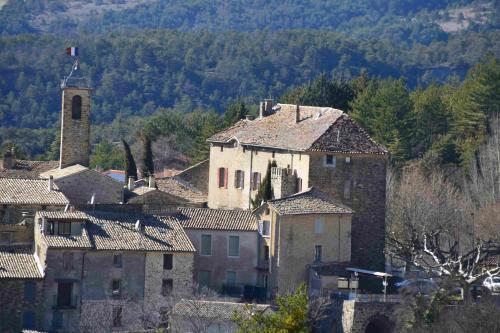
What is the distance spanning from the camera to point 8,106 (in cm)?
15688

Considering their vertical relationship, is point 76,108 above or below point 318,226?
above

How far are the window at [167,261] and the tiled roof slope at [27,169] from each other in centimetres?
1551

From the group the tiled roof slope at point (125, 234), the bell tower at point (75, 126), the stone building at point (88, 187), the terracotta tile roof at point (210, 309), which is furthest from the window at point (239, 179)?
the terracotta tile roof at point (210, 309)

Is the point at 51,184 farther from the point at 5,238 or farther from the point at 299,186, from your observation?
the point at 299,186

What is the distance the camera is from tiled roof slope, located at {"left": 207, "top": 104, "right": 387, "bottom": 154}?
2441 inches

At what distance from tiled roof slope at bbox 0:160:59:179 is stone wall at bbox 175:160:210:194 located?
226 inches

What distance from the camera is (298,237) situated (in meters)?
57.8

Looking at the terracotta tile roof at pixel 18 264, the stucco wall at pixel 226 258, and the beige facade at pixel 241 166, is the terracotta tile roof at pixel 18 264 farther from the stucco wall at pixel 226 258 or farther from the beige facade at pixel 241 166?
the beige facade at pixel 241 166

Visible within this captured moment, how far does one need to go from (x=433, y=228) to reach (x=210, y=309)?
59.6 ft

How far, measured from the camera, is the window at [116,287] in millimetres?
55562

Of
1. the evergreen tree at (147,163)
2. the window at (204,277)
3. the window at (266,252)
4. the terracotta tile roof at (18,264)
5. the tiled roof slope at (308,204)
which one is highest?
the evergreen tree at (147,163)

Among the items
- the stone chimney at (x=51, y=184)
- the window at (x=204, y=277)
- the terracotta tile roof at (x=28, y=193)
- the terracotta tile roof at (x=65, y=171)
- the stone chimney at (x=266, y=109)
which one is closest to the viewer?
the window at (x=204, y=277)

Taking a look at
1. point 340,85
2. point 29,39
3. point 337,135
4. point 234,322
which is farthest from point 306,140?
point 29,39

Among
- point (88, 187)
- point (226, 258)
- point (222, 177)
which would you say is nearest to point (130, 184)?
point (88, 187)
